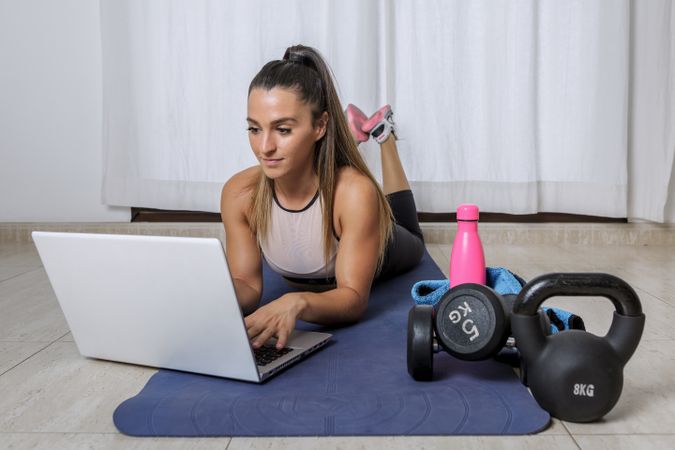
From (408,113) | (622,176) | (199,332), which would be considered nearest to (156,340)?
(199,332)

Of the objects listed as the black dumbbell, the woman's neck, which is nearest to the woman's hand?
the black dumbbell

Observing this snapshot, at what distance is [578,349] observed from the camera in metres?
0.98

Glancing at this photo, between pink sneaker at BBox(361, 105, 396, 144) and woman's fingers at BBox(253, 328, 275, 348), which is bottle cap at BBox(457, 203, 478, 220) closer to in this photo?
woman's fingers at BBox(253, 328, 275, 348)

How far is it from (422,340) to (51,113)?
95.1 inches

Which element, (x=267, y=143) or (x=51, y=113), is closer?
(x=267, y=143)

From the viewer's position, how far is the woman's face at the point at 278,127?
140 centimetres

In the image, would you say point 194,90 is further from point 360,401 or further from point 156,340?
point 360,401

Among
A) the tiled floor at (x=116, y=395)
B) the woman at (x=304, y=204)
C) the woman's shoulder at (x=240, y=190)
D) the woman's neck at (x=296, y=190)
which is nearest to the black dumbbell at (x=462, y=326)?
the tiled floor at (x=116, y=395)

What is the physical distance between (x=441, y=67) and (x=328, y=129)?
140cm

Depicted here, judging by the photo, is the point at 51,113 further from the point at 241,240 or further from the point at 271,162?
the point at 271,162

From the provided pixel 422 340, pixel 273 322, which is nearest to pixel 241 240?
pixel 273 322

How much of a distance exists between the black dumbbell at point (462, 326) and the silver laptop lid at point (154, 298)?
0.27m

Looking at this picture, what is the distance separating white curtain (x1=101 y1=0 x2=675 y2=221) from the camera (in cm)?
277

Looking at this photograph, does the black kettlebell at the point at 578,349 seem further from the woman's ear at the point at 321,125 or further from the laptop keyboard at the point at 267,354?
the woman's ear at the point at 321,125
